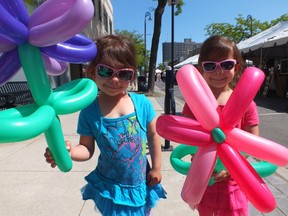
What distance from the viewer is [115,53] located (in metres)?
1.73

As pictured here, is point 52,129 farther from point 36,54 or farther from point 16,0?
point 16,0

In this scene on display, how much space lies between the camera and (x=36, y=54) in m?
1.44

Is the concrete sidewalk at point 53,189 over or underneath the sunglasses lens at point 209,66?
underneath

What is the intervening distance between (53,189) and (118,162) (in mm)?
2100

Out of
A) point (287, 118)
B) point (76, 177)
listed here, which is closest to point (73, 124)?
point (76, 177)

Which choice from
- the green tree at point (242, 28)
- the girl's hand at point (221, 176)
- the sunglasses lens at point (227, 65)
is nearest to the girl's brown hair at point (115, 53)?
the sunglasses lens at point (227, 65)

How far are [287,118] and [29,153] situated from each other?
7.00m

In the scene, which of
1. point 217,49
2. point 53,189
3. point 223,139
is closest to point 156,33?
point 53,189

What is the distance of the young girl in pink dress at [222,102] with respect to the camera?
5.81ft

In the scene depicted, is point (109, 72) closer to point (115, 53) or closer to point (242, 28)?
point (115, 53)

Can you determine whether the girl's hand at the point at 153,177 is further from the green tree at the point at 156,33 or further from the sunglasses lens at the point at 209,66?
the green tree at the point at 156,33

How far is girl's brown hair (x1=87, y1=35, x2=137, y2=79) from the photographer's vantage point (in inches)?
67.9

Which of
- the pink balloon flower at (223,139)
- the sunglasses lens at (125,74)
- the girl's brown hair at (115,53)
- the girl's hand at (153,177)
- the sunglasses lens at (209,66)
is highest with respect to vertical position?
the girl's brown hair at (115,53)

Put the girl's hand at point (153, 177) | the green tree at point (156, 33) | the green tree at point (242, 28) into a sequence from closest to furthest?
the girl's hand at point (153, 177) → the green tree at point (156, 33) → the green tree at point (242, 28)
